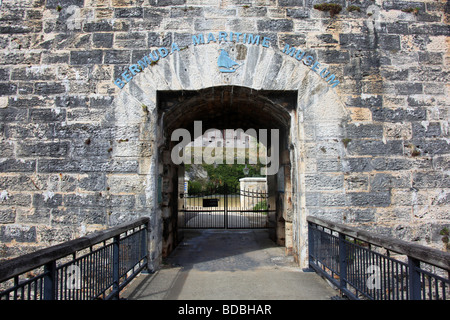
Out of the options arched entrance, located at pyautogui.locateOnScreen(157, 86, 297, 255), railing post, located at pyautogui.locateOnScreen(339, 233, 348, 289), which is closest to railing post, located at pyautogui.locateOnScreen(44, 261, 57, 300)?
railing post, located at pyautogui.locateOnScreen(339, 233, 348, 289)

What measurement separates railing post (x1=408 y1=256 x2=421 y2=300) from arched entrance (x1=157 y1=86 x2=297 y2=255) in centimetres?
A: 333

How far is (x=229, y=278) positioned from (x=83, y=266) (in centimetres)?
228

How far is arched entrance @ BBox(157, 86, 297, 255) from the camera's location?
5309 mm

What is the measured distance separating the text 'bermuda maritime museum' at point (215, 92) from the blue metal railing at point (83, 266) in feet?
2.15

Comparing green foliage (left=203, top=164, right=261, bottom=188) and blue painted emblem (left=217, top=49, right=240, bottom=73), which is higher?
blue painted emblem (left=217, top=49, right=240, bottom=73)

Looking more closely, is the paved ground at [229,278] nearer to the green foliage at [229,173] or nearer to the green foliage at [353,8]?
the green foliage at [353,8]

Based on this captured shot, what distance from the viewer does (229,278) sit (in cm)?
460

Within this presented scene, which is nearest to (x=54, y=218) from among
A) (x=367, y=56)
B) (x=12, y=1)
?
(x=12, y=1)

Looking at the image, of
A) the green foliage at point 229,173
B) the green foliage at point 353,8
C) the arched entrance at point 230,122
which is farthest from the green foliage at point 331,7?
the green foliage at point 229,173

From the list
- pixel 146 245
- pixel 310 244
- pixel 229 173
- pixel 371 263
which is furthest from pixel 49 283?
pixel 229 173

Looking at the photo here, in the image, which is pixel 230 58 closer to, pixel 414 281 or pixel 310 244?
pixel 310 244

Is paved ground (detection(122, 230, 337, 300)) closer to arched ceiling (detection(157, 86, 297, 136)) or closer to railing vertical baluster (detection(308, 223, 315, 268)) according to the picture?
railing vertical baluster (detection(308, 223, 315, 268))

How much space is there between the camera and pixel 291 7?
520 cm

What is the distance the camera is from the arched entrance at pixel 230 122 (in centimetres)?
531
